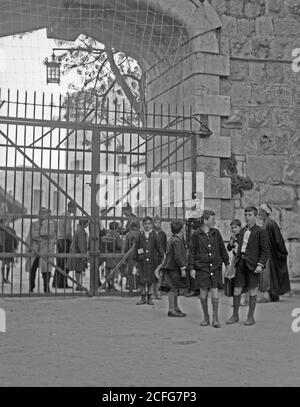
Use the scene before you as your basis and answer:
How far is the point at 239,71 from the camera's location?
11414 millimetres

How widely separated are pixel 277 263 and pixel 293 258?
128 centimetres

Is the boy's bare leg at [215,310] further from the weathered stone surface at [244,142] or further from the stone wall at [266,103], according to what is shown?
the weathered stone surface at [244,142]

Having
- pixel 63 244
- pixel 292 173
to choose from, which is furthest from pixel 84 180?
pixel 292 173

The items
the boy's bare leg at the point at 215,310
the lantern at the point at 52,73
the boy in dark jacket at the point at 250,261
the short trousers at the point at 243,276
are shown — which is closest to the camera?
the boy's bare leg at the point at 215,310

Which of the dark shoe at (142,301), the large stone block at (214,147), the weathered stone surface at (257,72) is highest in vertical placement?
the weathered stone surface at (257,72)

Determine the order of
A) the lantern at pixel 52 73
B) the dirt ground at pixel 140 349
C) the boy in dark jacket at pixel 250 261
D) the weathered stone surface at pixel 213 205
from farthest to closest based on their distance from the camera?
the lantern at pixel 52 73 < the weathered stone surface at pixel 213 205 < the boy in dark jacket at pixel 250 261 < the dirt ground at pixel 140 349

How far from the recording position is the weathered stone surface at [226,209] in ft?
→ 36.1

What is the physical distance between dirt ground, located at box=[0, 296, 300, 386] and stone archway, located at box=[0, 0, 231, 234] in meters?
3.26

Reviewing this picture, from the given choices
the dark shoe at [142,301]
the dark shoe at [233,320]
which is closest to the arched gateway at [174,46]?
the dark shoe at [142,301]

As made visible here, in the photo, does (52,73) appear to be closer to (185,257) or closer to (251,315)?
(185,257)

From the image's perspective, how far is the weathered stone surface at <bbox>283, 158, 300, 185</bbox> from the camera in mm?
11383

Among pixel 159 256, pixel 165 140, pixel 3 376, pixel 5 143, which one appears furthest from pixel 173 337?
pixel 165 140

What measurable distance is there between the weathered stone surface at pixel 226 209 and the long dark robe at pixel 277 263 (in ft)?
3.43
